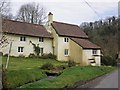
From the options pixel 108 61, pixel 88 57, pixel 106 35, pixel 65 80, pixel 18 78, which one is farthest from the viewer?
pixel 106 35

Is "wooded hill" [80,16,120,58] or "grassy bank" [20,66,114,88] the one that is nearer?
"grassy bank" [20,66,114,88]

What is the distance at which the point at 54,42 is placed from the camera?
4797cm

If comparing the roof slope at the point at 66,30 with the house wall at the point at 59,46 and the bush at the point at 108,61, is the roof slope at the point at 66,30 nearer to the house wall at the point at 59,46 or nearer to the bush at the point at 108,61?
the house wall at the point at 59,46

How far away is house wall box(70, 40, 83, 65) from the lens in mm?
44875

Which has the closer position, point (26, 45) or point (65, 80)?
point (65, 80)

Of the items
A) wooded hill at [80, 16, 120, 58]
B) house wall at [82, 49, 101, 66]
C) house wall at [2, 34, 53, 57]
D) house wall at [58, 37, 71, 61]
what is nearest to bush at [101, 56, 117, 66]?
house wall at [82, 49, 101, 66]

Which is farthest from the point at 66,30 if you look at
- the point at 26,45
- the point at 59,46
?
the point at 26,45

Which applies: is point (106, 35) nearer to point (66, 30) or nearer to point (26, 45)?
point (66, 30)

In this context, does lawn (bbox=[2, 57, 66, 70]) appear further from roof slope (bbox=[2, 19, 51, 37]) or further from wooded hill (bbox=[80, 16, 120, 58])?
wooded hill (bbox=[80, 16, 120, 58])

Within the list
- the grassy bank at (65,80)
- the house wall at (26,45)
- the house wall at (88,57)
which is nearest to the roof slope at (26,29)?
the house wall at (26,45)

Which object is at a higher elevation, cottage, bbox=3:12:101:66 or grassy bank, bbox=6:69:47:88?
cottage, bbox=3:12:101:66

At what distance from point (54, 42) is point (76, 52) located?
4.96m

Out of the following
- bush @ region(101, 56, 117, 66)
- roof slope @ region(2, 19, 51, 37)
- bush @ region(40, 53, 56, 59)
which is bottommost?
bush @ region(101, 56, 117, 66)

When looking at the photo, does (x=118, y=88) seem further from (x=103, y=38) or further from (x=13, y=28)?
(x=103, y=38)
